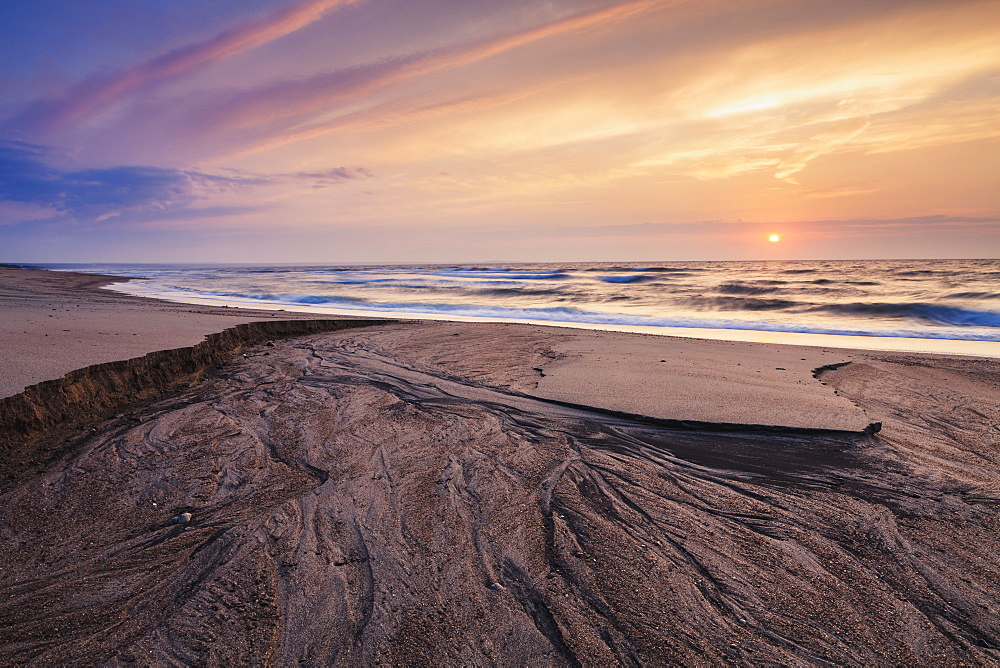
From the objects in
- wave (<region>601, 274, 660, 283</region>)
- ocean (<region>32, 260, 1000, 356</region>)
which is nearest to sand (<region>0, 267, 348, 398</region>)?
ocean (<region>32, 260, 1000, 356</region>)

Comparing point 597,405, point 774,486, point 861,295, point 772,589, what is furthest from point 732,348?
point 861,295

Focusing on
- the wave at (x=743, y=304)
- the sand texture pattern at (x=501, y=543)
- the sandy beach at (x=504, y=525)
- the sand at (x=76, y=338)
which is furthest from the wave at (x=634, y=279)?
the sand texture pattern at (x=501, y=543)

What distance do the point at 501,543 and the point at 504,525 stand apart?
220 millimetres

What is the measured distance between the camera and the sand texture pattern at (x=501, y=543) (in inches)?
94.4

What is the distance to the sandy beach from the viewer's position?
2.42 metres

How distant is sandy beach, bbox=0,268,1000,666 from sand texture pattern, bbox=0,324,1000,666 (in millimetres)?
17

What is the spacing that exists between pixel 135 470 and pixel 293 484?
4.77 ft

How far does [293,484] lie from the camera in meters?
4.04

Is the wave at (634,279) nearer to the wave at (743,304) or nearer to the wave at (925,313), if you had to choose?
the wave at (743,304)

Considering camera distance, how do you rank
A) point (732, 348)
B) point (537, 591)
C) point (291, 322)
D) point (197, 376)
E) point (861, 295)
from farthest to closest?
point (861, 295) → point (291, 322) → point (732, 348) → point (197, 376) → point (537, 591)

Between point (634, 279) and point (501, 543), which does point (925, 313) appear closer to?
point (501, 543)

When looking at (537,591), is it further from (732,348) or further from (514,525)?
(732,348)

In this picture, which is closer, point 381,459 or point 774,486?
point 774,486

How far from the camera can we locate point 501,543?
3.19m
